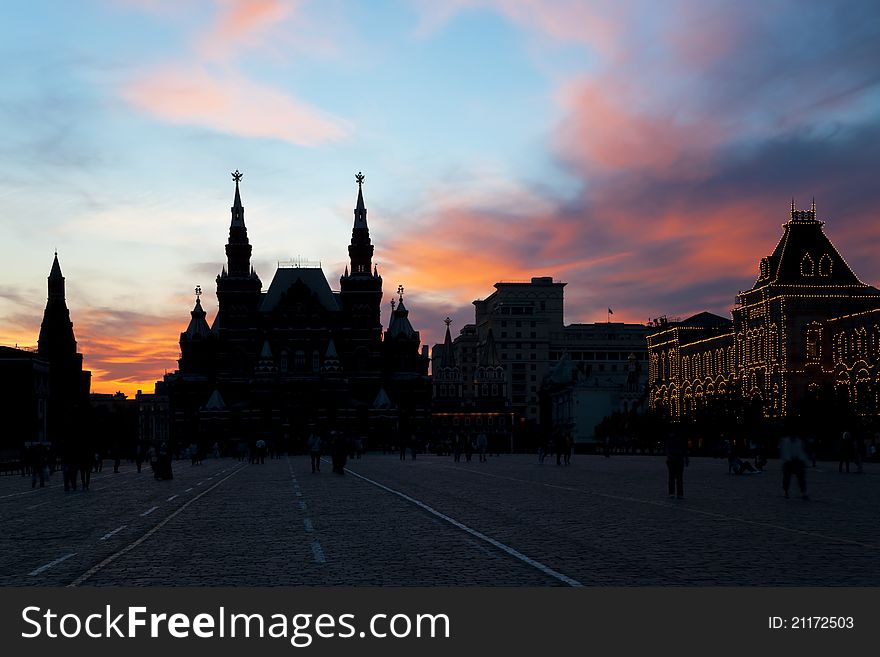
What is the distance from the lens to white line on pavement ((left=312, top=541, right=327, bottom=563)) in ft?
48.4

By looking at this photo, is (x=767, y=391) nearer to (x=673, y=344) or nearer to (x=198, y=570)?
(x=673, y=344)

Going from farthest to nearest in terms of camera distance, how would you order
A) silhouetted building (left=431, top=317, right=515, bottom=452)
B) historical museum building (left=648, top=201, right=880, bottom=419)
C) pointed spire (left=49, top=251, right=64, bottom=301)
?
pointed spire (left=49, top=251, right=64, bottom=301), silhouetted building (left=431, top=317, right=515, bottom=452), historical museum building (left=648, top=201, right=880, bottom=419)

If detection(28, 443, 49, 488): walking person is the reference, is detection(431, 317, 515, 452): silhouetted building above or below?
above

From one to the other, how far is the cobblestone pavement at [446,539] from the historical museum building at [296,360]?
118 meters

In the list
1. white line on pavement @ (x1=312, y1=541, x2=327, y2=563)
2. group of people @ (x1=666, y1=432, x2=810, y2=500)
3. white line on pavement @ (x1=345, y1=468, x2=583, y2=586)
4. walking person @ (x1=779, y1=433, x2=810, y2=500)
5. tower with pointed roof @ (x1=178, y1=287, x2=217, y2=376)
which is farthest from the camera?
tower with pointed roof @ (x1=178, y1=287, x2=217, y2=376)

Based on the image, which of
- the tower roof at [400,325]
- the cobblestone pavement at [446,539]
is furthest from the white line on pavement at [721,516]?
the tower roof at [400,325]

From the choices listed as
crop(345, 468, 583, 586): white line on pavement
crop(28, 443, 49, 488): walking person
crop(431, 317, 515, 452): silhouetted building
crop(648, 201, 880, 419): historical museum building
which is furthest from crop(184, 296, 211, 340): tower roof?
crop(345, 468, 583, 586): white line on pavement

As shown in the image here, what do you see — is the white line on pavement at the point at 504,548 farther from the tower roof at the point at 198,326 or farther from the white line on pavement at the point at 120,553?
the tower roof at the point at 198,326

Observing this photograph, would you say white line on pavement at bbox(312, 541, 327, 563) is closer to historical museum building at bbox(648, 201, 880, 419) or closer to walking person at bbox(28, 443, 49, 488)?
walking person at bbox(28, 443, 49, 488)

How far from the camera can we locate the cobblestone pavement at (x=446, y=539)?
13125mm

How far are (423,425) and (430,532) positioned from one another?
140 m

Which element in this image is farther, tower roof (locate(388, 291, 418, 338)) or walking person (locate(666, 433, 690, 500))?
tower roof (locate(388, 291, 418, 338))

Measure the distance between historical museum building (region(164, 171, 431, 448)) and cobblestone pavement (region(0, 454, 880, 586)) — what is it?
118023mm

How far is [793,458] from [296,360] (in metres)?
130
